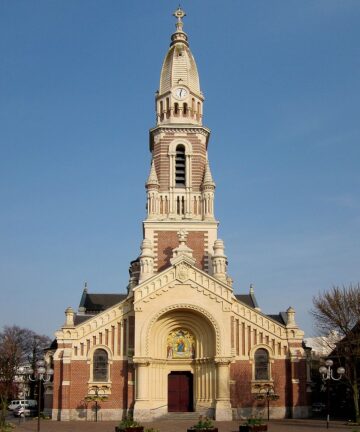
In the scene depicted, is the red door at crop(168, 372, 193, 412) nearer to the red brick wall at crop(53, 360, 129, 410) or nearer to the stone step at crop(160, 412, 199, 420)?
the stone step at crop(160, 412, 199, 420)

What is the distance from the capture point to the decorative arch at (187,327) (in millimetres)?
46312

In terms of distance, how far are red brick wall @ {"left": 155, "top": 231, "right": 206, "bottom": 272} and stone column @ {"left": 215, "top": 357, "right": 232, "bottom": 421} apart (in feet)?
31.9

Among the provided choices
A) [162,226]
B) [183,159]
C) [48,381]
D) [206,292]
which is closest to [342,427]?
[206,292]

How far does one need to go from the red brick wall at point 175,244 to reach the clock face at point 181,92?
44.1ft

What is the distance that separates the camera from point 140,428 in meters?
29.1

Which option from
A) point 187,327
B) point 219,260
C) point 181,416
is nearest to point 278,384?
point 181,416

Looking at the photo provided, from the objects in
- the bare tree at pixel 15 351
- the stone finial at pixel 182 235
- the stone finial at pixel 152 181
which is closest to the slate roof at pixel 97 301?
the bare tree at pixel 15 351

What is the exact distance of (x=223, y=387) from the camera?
4553 cm

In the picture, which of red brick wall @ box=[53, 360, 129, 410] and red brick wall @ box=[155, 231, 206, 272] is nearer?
red brick wall @ box=[53, 360, 129, 410]

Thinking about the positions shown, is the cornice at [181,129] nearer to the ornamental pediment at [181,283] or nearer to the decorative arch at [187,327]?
the ornamental pediment at [181,283]

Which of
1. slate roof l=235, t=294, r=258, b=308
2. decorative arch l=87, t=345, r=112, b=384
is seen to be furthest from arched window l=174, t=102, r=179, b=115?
decorative arch l=87, t=345, r=112, b=384

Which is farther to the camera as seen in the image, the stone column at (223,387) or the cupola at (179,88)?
the cupola at (179,88)

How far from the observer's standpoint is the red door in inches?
1885

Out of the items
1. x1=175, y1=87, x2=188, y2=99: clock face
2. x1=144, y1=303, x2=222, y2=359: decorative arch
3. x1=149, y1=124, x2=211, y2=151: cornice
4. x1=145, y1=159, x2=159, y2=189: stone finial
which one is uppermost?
x1=175, y1=87, x2=188, y2=99: clock face
